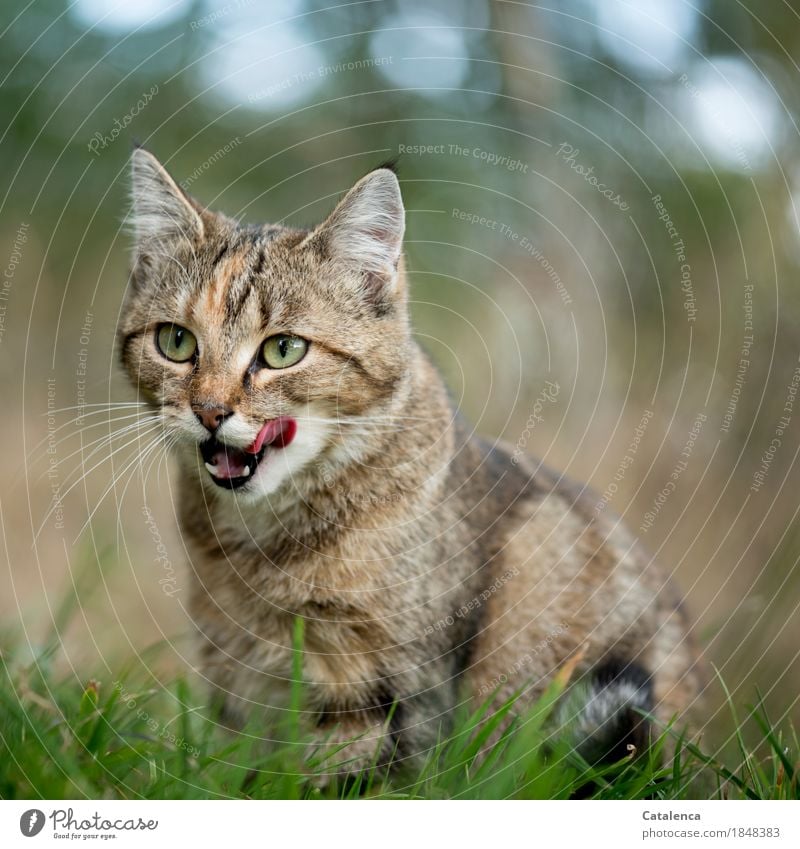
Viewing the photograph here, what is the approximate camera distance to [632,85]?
452cm

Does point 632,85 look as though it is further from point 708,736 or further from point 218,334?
point 708,736

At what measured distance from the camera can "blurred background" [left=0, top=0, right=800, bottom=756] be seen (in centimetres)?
408

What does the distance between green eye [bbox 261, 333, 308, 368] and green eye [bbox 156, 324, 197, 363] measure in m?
0.30
